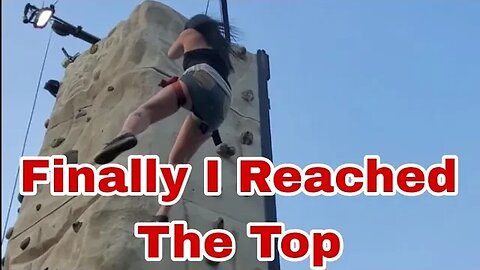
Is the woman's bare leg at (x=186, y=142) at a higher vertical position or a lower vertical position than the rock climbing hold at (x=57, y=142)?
lower

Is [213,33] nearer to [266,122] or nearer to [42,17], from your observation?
[266,122]

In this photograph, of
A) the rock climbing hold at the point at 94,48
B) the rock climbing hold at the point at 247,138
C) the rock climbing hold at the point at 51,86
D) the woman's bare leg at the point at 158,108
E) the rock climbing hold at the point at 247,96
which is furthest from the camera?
the rock climbing hold at the point at 51,86

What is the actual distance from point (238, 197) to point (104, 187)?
2.12 ft

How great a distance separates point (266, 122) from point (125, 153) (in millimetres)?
909

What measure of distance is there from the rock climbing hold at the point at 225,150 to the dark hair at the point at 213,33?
0.61 m

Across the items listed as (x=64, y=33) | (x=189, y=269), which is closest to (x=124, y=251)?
(x=189, y=269)

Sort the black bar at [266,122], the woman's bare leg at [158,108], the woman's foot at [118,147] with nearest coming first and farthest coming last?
the woman's foot at [118,147], the woman's bare leg at [158,108], the black bar at [266,122]

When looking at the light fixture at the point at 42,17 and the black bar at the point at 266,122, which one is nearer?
the black bar at the point at 266,122

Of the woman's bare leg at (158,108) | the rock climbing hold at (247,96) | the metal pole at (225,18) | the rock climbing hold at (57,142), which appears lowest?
the woman's bare leg at (158,108)

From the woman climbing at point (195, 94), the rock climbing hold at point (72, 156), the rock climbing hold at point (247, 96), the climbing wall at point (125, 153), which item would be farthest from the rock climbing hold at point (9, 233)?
the rock climbing hold at point (247, 96)

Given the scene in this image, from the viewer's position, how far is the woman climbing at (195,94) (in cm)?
304

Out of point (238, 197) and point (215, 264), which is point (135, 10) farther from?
point (215, 264)

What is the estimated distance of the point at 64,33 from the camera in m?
5.19

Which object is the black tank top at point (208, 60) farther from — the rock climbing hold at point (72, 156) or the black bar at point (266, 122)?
the rock climbing hold at point (72, 156)
